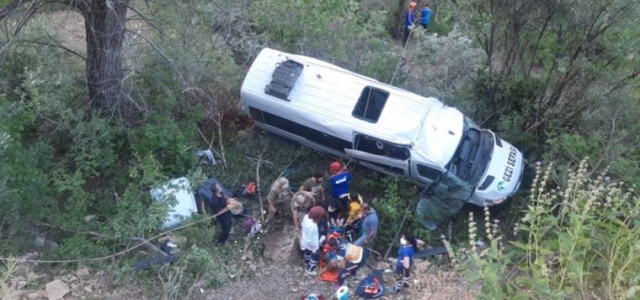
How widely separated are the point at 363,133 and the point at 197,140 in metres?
3.05

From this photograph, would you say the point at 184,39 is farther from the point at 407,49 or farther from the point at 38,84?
the point at 407,49

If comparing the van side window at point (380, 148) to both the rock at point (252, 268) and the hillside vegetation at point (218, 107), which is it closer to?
the hillside vegetation at point (218, 107)

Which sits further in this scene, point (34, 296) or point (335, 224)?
point (335, 224)

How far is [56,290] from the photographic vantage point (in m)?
8.09

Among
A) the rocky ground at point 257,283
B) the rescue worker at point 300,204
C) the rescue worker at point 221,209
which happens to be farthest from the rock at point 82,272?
the rescue worker at point 300,204

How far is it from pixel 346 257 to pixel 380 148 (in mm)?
2182

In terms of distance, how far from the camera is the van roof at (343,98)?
10414 mm

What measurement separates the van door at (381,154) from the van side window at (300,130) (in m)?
0.20

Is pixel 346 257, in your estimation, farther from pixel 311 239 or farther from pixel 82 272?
pixel 82 272

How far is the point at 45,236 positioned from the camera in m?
9.12

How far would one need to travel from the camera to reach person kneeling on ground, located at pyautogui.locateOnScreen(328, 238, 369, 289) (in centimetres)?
903

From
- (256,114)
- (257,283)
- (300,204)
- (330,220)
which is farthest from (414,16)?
(257,283)

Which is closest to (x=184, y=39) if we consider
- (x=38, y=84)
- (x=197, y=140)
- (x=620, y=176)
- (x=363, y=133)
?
(x=197, y=140)

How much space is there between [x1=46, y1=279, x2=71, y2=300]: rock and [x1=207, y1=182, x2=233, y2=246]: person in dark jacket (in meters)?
2.32
